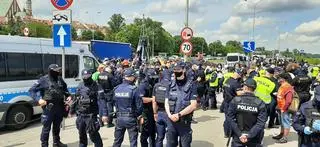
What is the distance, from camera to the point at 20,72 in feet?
35.3

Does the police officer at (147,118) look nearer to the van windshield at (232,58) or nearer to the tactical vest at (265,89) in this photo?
the tactical vest at (265,89)

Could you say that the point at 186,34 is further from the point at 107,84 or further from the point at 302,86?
the point at 302,86

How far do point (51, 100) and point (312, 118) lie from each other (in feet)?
17.0

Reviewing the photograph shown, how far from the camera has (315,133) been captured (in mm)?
5012

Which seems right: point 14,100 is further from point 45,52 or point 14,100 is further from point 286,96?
point 286,96

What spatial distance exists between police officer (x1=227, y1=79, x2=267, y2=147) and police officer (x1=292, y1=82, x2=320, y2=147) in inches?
19.4

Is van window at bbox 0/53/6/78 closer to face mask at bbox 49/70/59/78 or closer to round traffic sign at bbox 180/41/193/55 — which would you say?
face mask at bbox 49/70/59/78

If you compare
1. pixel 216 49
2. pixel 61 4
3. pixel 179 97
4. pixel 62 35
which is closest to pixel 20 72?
pixel 62 35

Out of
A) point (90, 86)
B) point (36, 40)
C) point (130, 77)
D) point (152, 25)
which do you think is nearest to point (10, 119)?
point (36, 40)

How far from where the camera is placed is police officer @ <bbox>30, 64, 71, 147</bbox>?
7812 mm

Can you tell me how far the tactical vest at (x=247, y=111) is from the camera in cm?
536

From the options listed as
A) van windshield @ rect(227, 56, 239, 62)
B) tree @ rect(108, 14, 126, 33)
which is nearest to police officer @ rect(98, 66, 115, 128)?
van windshield @ rect(227, 56, 239, 62)

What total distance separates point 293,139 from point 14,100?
7502mm

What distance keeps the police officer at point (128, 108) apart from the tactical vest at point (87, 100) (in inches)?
22.7
